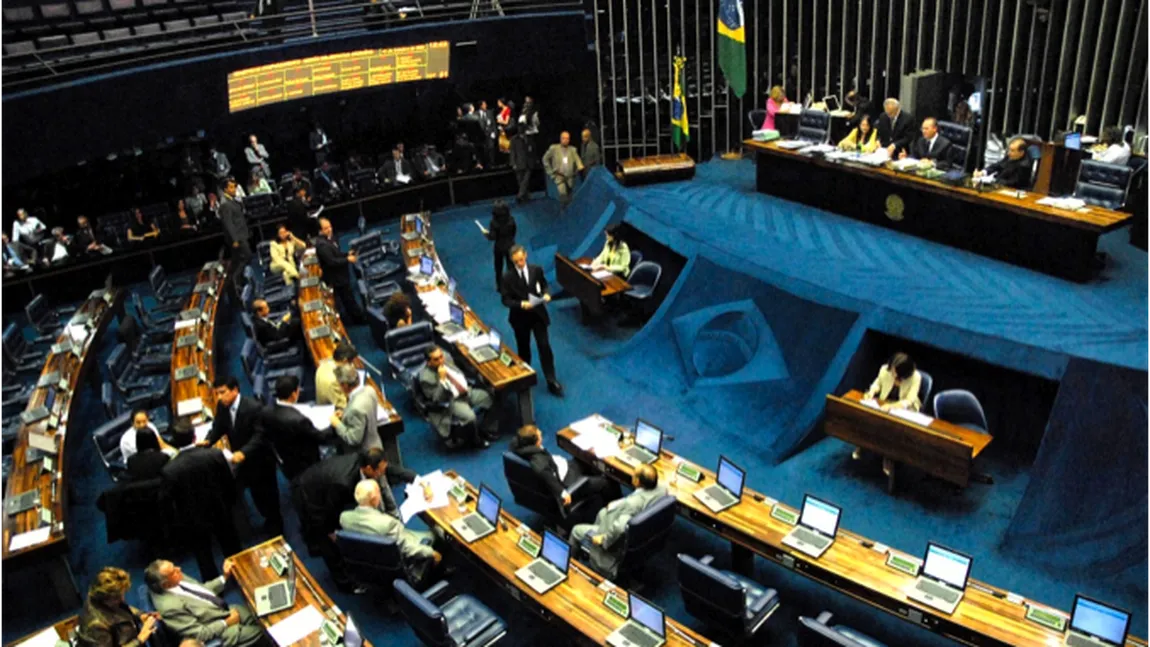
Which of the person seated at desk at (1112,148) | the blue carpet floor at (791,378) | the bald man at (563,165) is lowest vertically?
the blue carpet floor at (791,378)

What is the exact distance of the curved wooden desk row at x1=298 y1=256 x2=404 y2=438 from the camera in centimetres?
792

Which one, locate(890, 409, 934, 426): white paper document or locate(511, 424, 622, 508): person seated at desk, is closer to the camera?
locate(511, 424, 622, 508): person seated at desk

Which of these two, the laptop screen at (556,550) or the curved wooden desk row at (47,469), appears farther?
the curved wooden desk row at (47,469)

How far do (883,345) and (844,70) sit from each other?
303 inches

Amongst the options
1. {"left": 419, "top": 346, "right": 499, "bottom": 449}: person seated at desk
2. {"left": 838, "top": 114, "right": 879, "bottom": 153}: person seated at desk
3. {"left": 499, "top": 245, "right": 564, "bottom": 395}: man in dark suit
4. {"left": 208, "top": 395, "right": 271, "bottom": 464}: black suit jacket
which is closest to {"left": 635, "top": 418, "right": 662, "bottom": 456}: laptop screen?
{"left": 419, "top": 346, "right": 499, "bottom": 449}: person seated at desk

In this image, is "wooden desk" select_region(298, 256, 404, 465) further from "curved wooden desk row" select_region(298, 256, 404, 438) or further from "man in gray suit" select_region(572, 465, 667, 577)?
"man in gray suit" select_region(572, 465, 667, 577)

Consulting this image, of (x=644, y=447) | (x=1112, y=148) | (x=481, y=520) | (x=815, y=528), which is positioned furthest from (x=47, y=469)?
(x=1112, y=148)

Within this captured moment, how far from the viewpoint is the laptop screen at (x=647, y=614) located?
5.14 metres

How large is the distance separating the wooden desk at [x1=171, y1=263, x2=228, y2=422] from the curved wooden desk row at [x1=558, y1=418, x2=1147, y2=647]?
13.3 ft

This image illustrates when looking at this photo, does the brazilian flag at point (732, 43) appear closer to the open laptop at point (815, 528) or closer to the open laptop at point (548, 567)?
the open laptop at point (815, 528)

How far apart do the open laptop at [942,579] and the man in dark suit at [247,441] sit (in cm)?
467

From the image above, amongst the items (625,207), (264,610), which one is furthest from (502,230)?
(264,610)

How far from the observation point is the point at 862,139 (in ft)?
38.0

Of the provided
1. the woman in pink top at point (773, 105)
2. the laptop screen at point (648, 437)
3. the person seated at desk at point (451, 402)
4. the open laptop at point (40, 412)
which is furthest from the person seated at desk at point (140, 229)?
the laptop screen at point (648, 437)
